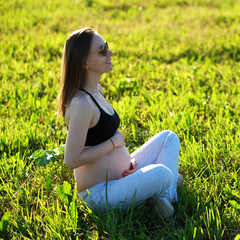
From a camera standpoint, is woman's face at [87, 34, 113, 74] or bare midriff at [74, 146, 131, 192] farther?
bare midriff at [74, 146, 131, 192]

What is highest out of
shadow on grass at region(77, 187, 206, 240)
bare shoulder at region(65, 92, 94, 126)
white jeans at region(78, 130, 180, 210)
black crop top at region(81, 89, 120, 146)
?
bare shoulder at region(65, 92, 94, 126)

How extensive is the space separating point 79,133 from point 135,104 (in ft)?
6.29

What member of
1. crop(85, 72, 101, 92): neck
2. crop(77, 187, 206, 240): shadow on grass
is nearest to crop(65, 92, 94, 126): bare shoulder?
crop(85, 72, 101, 92): neck

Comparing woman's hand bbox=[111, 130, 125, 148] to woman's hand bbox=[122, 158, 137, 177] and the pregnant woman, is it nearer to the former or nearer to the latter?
the pregnant woman

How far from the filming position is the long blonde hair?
2227mm

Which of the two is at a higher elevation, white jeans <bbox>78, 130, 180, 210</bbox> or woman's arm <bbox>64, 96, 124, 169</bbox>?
woman's arm <bbox>64, 96, 124, 169</bbox>

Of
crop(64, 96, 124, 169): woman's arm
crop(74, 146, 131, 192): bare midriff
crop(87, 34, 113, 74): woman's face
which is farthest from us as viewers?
crop(74, 146, 131, 192): bare midriff

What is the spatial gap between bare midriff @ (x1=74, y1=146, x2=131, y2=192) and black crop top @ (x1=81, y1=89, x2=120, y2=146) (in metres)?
Result: 0.12

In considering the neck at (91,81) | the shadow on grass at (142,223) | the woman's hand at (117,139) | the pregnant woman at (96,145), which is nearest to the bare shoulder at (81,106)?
the pregnant woman at (96,145)

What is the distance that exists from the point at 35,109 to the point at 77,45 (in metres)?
1.92

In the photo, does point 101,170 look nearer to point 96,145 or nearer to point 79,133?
point 96,145

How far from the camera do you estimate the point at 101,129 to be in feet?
7.61

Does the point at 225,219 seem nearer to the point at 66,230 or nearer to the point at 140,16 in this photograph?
the point at 66,230

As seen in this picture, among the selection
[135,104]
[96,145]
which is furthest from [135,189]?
[135,104]
